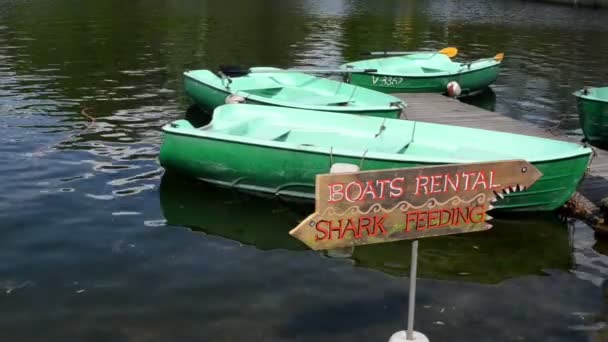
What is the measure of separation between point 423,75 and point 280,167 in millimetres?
10332

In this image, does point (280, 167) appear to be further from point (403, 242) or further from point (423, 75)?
point (423, 75)

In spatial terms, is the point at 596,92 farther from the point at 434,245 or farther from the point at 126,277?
the point at 126,277

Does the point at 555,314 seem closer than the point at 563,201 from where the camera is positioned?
Yes

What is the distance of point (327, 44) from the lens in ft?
113

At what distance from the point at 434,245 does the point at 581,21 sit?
46881 mm

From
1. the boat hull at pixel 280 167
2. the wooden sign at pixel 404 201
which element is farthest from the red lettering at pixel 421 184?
the boat hull at pixel 280 167

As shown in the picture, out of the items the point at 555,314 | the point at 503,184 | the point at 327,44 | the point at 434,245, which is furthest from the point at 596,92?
the point at 327,44

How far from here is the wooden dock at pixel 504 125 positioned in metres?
11.0

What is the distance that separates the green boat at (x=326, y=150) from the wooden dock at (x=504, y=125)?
0.54 metres

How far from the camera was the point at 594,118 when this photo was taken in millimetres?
14719

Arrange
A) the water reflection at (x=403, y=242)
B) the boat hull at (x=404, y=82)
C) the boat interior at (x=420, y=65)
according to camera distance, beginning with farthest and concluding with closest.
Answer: the boat interior at (x=420, y=65) → the boat hull at (x=404, y=82) → the water reflection at (x=403, y=242)

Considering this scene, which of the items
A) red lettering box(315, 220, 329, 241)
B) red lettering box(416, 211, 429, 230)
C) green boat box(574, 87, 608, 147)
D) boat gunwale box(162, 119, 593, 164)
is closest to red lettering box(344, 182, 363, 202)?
red lettering box(315, 220, 329, 241)

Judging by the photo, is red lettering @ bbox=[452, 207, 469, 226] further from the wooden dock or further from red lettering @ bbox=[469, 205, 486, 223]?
the wooden dock

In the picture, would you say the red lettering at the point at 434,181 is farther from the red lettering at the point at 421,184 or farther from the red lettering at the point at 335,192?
the red lettering at the point at 335,192
